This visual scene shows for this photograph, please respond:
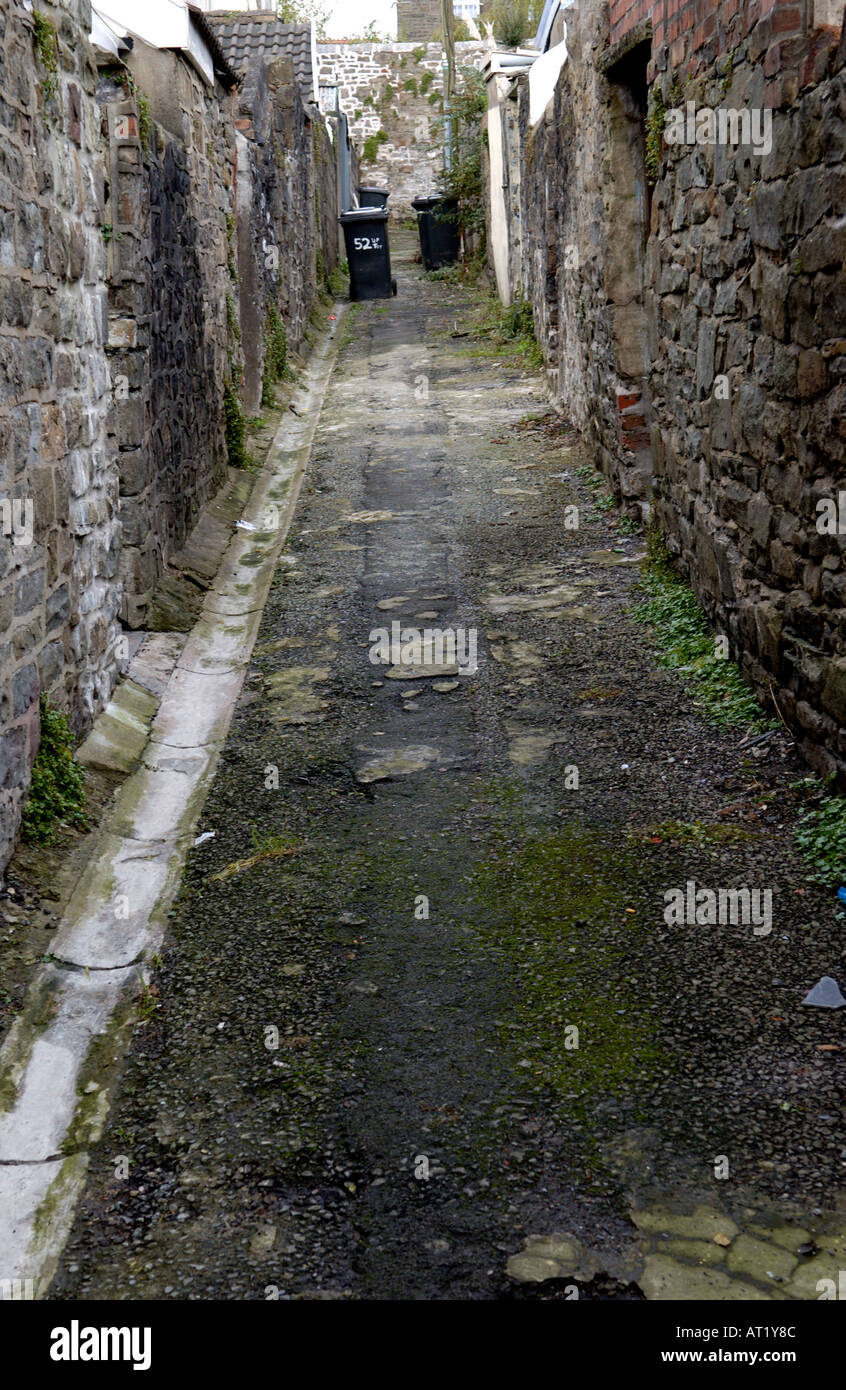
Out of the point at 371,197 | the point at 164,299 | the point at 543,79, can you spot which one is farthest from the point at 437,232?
the point at 164,299

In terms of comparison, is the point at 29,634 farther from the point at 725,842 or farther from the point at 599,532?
the point at 599,532

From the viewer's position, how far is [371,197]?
20.8 m

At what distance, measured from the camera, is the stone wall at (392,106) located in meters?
28.9

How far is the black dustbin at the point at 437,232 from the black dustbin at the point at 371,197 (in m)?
0.60

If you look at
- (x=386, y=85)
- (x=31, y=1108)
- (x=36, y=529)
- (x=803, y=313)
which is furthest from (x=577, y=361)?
(x=386, y=85)

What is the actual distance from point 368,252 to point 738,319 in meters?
14.1

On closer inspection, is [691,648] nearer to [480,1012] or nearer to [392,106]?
[480,1012]

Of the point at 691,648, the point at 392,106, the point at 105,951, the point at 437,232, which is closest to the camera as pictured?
the point at 105,951

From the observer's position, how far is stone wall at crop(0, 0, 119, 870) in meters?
3.85

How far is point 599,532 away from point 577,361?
2.57 meters

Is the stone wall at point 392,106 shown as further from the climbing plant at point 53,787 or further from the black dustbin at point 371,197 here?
the climbing plant at point 53,787

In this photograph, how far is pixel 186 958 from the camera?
3.50 metres

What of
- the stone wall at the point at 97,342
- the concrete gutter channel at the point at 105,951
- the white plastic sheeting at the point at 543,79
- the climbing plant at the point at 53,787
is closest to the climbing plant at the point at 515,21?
the white plastic sheeting at the point at 543,79
